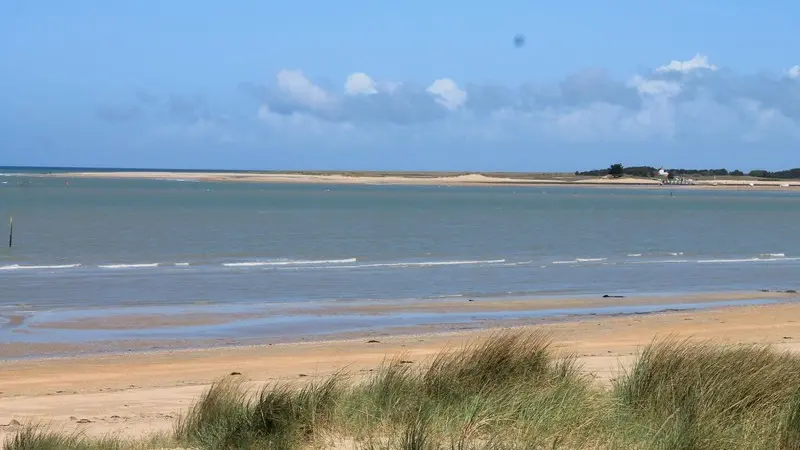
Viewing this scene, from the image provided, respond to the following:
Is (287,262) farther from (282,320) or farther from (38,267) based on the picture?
(282,320)

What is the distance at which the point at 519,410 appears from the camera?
22.2 feet

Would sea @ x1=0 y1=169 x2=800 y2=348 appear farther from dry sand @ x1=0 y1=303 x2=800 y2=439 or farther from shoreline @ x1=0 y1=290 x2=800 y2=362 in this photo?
dry sand @ x1=0 y1=303 x2=800 y2=439

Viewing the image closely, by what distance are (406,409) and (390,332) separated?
1073 centimetres

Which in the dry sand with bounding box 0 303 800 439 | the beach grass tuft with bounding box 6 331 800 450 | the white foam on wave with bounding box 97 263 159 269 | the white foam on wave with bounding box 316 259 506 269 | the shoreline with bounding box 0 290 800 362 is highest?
the beach grass tuft with bounding box 6 331 800 450

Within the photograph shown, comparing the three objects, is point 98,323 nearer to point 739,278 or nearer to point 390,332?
point 390,332

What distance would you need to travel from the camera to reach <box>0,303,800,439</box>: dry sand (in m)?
10.1

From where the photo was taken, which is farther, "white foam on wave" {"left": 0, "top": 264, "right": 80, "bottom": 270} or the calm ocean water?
"white foam on wave" {"left": 0, "top": 264, "right": 80, "bottom": 270}

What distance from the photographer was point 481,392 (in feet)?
24.3

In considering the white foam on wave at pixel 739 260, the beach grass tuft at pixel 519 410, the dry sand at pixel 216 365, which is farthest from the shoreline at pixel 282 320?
the white foam on wave at pixel 739 260

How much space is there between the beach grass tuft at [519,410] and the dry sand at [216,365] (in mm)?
1900

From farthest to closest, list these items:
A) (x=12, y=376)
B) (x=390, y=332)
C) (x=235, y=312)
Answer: (x=235, y=312)
(x=390, y=332)
(x=12, y=376)

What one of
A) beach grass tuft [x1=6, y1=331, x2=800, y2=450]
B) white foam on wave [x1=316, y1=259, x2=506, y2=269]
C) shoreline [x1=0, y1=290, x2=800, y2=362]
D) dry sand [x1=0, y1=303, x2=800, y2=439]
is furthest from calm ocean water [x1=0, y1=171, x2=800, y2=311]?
beach grass tuft [x1=6, y1=331, x2=800, y2=450]

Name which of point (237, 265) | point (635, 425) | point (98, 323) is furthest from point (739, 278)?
point (635, 425)

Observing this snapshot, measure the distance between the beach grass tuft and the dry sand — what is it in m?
1.90
